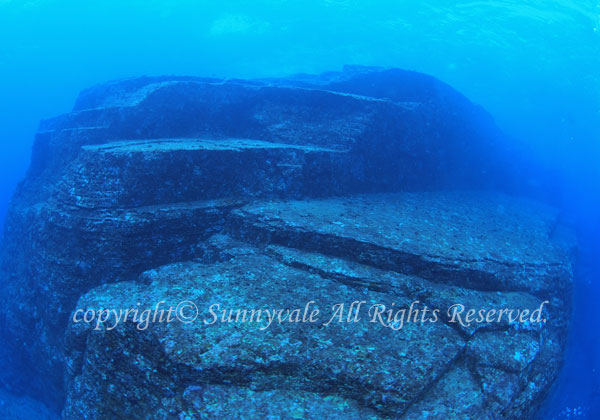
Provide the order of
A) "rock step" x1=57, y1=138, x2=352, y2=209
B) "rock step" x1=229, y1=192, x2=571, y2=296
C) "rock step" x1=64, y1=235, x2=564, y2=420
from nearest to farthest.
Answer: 1. "rock step" x1=64, y1=235, x2=564, y2=420
2. "rock step" x1=229, y1=192, x2=571, y2=296
3. "rock step" x1=57, y1=138, x2=352, y2=209

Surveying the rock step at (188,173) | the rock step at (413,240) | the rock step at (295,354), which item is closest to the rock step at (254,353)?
the rock step at (295,354)

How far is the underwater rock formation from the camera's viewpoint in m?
4.72

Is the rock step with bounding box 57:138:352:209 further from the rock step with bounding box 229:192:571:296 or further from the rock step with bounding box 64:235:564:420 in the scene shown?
the rock step with bounding box 64:235:564:420

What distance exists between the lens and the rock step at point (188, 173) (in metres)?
7.62

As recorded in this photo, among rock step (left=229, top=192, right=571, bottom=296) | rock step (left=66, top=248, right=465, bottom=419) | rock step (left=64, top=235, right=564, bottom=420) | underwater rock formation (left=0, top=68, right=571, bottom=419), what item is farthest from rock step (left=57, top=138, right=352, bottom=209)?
rock step (left=66, top=248, right=465, bottom=419)

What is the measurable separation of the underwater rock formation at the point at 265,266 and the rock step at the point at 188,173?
1.8 inches

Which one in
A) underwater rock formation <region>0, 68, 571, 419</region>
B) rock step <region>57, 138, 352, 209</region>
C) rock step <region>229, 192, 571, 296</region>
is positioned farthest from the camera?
rock step <region>57, 138, 352, 209</region>

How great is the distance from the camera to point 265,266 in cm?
664

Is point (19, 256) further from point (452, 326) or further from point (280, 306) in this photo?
point (452, 326)

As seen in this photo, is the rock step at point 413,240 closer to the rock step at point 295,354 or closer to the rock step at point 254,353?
the rock step at point 295,354

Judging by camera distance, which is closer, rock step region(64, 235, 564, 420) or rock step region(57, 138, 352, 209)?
rock step region(64, 235, 564, 420)

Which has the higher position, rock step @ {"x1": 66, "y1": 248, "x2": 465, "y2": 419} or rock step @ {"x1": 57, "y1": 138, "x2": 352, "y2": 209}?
rock step @ {"x1": 57, "y1": 138, "x2": 352, "y2": 209}

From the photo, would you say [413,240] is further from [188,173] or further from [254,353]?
[188,173]

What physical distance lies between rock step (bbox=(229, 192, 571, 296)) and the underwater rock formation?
2.0 inches
